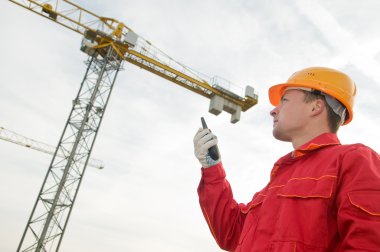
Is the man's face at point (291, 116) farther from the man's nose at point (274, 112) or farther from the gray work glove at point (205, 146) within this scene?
the gray work glove at point (205, 146)

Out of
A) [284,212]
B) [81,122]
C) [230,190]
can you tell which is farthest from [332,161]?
[81,122]

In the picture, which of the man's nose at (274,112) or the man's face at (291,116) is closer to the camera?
the man's face at (291,116)

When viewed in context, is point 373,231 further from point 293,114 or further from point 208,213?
point 208,213

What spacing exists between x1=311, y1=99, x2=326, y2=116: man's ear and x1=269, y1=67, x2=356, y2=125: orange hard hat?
3.5 inches

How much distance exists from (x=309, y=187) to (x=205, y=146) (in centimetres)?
105

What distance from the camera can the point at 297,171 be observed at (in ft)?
6.52

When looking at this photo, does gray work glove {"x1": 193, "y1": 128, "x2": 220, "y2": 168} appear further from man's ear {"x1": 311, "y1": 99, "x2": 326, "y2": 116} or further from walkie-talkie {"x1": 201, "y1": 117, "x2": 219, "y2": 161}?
man's ear {"x1": 311, "y1": 99, "x2": 326, "y2": 116}

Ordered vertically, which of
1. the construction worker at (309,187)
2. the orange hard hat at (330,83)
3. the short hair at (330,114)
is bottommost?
the construction worker at (309,187)

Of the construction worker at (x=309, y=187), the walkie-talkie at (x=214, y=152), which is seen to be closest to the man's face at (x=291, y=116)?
the construction worker at (x=309, y=187)

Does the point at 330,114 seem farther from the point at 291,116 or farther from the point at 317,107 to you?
the point at 291,116

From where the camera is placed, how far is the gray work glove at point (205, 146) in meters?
2.67

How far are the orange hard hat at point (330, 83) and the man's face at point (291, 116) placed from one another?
10 centimetres

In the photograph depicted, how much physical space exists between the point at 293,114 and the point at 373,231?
119cm

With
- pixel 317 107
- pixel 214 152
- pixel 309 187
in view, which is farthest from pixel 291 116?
pixel 309 187
